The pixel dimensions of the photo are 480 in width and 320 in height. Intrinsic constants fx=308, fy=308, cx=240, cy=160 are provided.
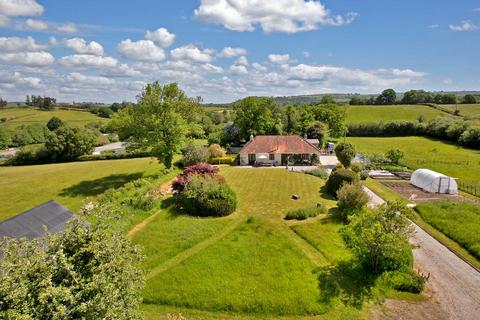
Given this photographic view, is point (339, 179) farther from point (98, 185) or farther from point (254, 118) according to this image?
point (254, 118)

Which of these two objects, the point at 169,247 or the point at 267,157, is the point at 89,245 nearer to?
the point at 169,247

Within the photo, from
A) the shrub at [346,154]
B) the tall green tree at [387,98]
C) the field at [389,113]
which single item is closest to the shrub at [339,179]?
the shrub at [346,154]

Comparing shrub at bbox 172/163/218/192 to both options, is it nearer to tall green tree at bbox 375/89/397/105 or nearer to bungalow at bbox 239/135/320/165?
bungalow at bbox 239/135/320/165

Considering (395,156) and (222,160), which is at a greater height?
(395,156)

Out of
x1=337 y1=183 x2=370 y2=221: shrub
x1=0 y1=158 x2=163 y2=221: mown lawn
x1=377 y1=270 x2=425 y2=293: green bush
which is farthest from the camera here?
x1=0 y1=158 x2=163 y2=221: mown lawn

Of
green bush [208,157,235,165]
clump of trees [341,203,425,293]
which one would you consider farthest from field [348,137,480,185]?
green bush [208,157,235,165]

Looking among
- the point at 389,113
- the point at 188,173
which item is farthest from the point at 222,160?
the point at 389,113

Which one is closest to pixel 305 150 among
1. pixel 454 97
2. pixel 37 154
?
pixel 37 154
